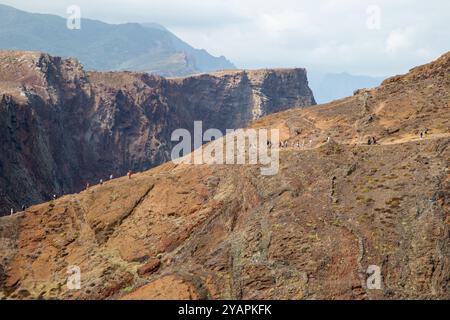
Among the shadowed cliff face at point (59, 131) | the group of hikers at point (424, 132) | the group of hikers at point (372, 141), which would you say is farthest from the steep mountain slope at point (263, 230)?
the shadowed cliff face at point (59, 131)

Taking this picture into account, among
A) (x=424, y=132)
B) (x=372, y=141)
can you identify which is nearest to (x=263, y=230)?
(x=372, y=141)

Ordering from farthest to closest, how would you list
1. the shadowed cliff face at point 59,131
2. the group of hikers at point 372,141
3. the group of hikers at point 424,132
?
the shadowed cliff face at point 59,131 < the group of hikers at point 372,141 < the group of hikers at point 424,132

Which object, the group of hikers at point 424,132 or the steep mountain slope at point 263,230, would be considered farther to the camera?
the group of hikers at point 424,132

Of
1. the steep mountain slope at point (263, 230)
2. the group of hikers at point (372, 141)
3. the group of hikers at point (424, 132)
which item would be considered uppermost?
the group of hikers at point (424, 132)

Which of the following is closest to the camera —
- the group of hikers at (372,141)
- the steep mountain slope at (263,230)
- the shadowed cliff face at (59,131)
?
the steep mountain slope at (263,230)

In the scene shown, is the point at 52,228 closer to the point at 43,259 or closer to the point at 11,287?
the point at 43,259

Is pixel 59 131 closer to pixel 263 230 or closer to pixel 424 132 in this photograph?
pixel 424 132

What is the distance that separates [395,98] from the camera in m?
63.0

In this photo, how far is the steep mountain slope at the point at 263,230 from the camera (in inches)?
1535

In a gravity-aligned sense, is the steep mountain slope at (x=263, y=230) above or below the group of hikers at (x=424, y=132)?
below

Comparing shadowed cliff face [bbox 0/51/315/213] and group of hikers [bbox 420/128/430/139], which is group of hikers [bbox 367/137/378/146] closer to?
group of hikers [bbox 420/128/430/139]

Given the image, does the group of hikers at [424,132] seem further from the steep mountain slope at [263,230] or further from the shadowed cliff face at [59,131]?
the shadowed cliff face at [59,131]

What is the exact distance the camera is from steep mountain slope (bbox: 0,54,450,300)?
128 ft
